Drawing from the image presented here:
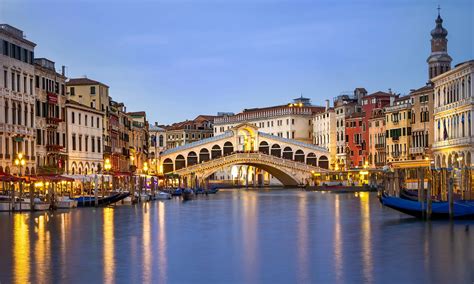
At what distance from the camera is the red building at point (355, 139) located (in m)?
88.8

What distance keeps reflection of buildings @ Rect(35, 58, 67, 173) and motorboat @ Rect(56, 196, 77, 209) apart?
4.50 m

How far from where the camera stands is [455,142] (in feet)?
173

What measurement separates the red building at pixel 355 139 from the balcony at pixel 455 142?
31.2 m

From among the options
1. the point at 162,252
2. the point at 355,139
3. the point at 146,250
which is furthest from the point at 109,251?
the point at 355,139

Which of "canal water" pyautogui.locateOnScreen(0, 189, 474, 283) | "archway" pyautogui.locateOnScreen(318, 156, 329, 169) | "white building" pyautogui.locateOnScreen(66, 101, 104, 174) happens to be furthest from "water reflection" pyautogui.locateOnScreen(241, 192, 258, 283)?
"archway" pyautogui.locateOnScreen(318, 156, 329, 169)

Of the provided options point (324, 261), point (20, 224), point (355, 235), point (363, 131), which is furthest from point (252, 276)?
point (363, 131)

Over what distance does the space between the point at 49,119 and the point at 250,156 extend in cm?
3445

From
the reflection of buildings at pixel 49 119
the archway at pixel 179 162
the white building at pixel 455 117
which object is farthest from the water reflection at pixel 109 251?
the archway at pixel 179 162

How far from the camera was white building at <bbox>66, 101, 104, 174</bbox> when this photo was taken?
52.2 m

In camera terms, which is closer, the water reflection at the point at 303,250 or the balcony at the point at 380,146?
the water reflection at the point at 303,250

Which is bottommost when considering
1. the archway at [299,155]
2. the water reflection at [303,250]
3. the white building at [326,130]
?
the water reflection at [303,250]

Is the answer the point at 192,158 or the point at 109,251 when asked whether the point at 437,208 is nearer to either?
the point at 109,251

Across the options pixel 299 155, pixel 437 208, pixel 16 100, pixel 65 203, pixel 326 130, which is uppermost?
pixel 326 130

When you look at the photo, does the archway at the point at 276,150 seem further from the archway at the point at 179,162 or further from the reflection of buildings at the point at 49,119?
the reflection of buildings at the point at 49,119
